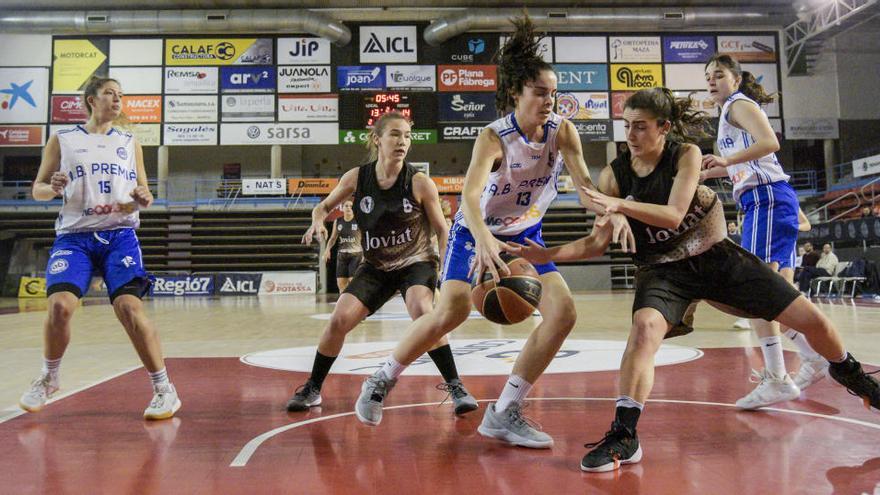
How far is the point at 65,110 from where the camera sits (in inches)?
858

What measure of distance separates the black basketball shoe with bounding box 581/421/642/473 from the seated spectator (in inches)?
554

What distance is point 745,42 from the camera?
22375mm

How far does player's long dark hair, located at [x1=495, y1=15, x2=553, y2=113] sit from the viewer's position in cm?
292

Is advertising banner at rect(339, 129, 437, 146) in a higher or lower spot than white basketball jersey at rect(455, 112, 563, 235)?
higher

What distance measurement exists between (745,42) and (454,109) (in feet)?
36.6

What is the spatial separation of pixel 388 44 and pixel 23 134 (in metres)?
13.6

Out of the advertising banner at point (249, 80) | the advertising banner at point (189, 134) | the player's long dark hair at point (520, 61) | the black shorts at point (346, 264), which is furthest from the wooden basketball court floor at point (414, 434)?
the advertising banner at point (249, 80)

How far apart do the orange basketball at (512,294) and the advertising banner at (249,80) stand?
20.8m

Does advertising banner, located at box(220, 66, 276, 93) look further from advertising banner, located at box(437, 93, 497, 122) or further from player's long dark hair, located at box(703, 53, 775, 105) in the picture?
player's long dark hair, located at box(703, 53, 775, 105)

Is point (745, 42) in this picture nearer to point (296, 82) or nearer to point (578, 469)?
point (296, 82)

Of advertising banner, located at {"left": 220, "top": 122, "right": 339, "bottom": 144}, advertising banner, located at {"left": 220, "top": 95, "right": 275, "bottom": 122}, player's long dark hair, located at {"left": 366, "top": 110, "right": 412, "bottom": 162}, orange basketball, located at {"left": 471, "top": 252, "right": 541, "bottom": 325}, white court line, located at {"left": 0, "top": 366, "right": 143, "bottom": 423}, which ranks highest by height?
advertising banner, located at {"left": 220, "top": 95, "right": 275, "bottom": 122}

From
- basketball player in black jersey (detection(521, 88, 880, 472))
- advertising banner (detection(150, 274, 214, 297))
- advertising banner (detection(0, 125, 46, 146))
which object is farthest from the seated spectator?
advertising banner (detection(0, 125, 46, 146))

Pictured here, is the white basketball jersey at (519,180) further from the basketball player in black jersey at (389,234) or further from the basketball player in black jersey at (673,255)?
the basketball player in black jersey at (389,234)

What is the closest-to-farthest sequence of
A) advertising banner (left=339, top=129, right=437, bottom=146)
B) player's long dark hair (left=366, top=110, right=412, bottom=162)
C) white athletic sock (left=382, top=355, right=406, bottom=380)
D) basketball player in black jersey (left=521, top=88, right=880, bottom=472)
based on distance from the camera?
basketball player in black jersey (left=521, top=88, right=880, bottom=472), white athletic sock (left=382, top=355, right=406, bottom=380), player's long dark hair (left=366, top=110, right=412, bottom=162), advertising banner (left=339, top=129, right=437, bottom=146)
